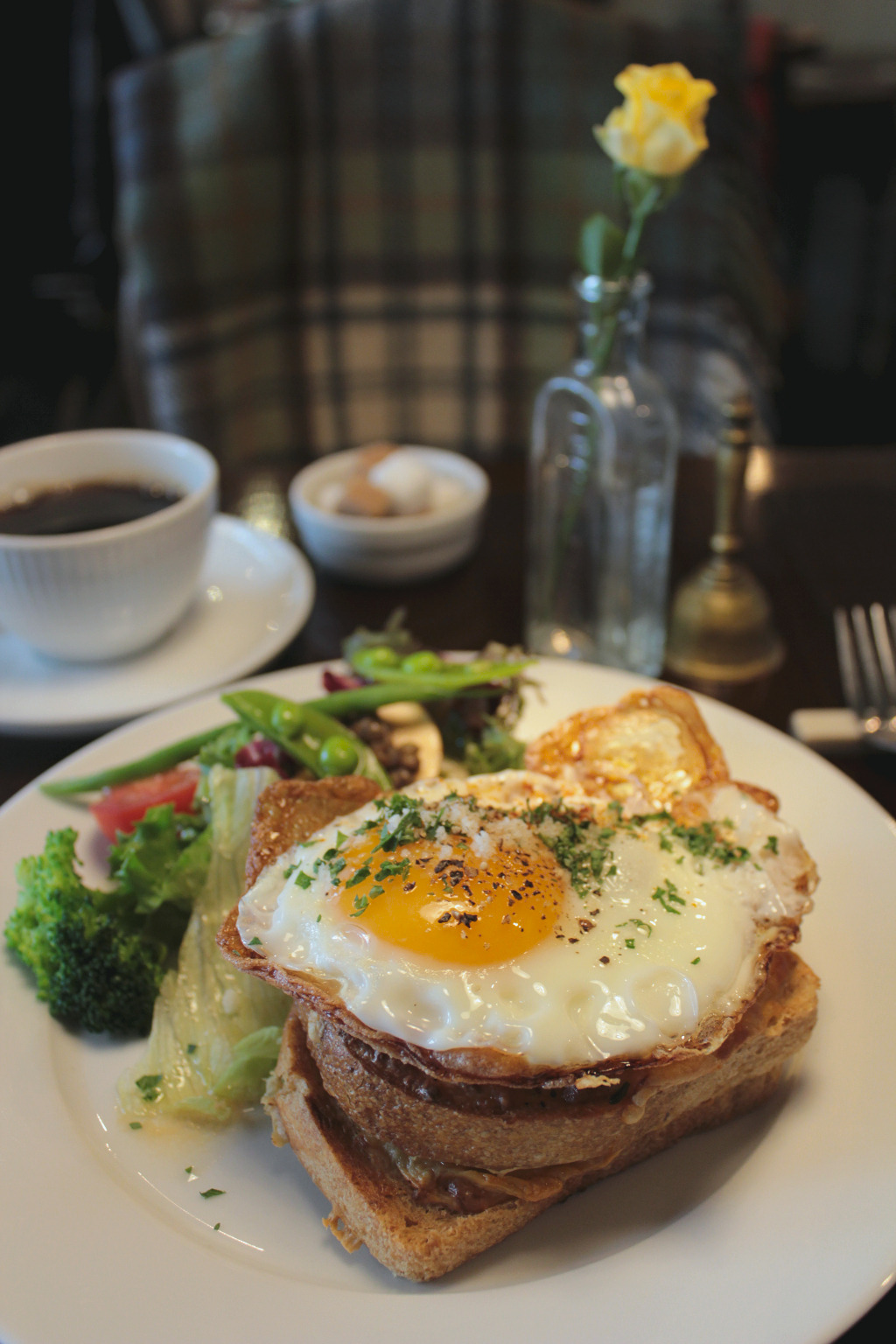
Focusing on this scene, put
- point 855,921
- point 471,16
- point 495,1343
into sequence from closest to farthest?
point 495,1343 < point 855,921 < point 471,16

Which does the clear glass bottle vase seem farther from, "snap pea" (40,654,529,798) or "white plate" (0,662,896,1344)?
"white plate" (0,662,896,1344)

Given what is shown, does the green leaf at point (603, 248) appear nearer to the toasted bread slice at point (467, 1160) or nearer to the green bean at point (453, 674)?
the green bean at point (453, 674)

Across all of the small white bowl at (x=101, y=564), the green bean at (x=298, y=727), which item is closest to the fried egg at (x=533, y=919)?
the green bean at (x=298, y=727)

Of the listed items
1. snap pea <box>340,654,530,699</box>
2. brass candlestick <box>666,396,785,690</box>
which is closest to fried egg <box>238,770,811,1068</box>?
snap pea <box>340,654,530,699</box>

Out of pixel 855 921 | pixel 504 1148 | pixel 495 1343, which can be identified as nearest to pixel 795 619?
pixel 855 921

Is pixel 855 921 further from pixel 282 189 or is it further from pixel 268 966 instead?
pixel 282 189
